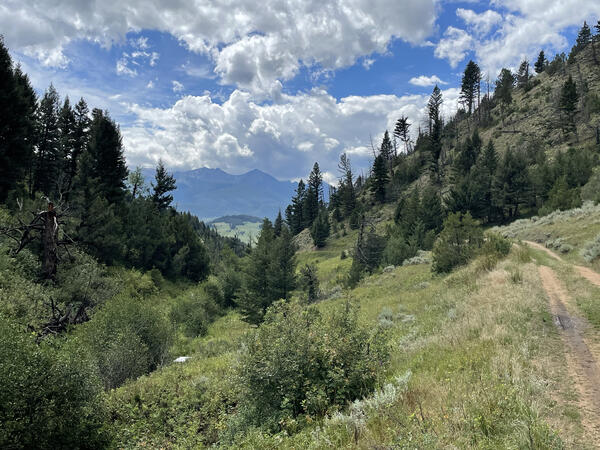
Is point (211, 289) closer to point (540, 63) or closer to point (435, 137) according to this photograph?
point (435, 137)

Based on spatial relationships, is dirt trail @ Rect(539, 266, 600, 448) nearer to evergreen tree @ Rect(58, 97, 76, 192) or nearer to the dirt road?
the dirt road

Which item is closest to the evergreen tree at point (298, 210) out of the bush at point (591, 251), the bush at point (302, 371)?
the bush at point (591, 251)

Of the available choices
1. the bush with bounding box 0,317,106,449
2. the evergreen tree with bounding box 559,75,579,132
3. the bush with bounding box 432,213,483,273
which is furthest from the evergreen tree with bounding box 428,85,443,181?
the bush with bounding box 0,317,106,449

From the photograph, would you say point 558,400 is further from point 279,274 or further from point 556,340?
point 279,274

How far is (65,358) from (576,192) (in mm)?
49652

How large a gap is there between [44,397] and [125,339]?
7.93 m

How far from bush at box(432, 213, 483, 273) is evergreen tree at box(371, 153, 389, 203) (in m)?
64.5

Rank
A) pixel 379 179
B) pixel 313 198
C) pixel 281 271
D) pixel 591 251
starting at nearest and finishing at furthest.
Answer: pixel 591 251
pixel 281 271
pixel 379 179
pixel 313 198

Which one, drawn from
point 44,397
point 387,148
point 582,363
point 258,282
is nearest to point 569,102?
point 387,148

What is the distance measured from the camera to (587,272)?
15.6 metres

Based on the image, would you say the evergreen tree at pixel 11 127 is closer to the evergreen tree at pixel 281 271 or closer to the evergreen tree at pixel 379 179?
the evergreen tree at pixel 281 271

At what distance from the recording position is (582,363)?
22.1ft

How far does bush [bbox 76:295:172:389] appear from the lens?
44.1 ft

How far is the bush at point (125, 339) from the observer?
44.1ft
